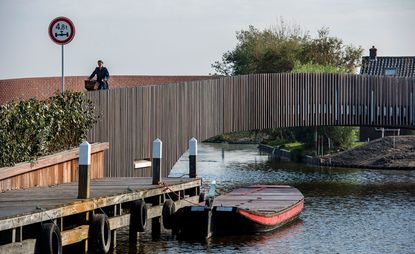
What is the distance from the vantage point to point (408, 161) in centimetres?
7200

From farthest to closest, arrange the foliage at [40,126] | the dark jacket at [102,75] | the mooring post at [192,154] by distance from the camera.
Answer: the dark jacket at [102,75] < the mooring post at [192,154] < the foliage at [40,126]

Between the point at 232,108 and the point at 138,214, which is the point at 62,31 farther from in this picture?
the point at 232,108

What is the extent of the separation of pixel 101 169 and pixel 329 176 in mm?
27118

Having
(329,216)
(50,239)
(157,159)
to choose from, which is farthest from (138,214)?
(329,216)

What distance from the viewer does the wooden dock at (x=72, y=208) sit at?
22.2 meters

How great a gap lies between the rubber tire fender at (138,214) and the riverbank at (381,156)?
4273cm

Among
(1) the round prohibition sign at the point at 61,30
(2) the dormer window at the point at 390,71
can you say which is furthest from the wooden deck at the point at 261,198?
(2) the dormer window at the point at 390,71

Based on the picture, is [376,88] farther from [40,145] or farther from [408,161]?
[40,145]

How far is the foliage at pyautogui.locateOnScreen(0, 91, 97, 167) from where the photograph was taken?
28.7 m

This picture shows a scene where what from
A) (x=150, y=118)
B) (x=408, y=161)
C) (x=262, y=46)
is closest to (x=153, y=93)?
(x=150, y=118)

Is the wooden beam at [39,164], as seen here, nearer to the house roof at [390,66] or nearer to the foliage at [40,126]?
the foliage at [40,126]

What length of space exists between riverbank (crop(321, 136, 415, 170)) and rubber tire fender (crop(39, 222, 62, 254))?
4906cm

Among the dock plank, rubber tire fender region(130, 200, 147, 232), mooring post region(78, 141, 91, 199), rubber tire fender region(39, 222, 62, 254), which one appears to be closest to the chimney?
the dock plank

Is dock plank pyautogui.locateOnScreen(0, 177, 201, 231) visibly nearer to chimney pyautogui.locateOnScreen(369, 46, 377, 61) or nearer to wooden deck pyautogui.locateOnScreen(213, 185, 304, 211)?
wooden deck pyautogui.locateOnScreen(213, 185, 304, 211)
